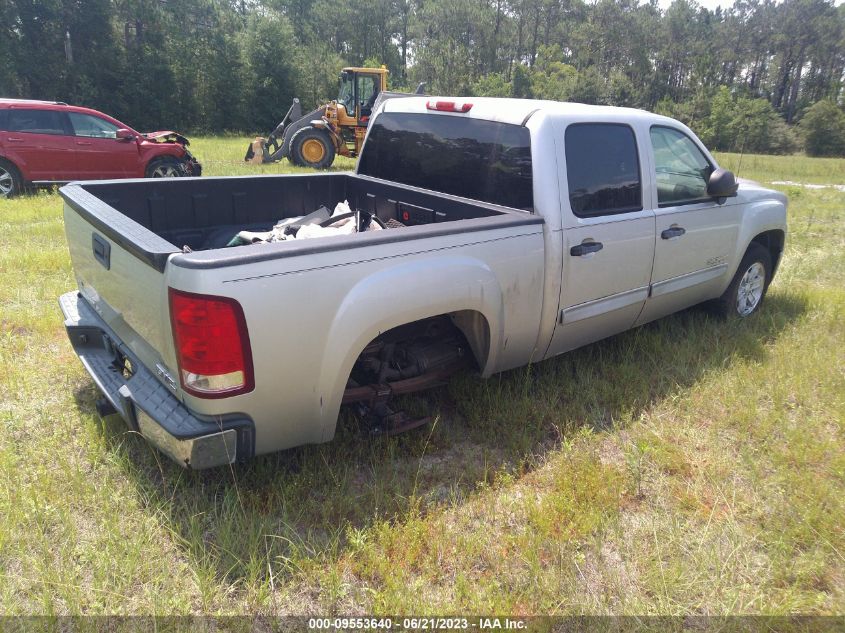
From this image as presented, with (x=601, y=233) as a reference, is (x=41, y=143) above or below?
above

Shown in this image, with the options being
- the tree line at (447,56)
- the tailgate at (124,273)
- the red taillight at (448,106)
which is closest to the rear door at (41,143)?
the tailgate at (124,273)

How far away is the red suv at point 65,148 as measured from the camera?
35.0ft

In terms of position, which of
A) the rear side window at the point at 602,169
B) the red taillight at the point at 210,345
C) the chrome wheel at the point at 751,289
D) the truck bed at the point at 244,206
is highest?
the rear side window at the point at 602,169

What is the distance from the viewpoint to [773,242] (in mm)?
5598

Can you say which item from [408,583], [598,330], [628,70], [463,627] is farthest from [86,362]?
[628,70]

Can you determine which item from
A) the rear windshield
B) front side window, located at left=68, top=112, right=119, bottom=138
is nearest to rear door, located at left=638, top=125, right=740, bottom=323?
the rear windshield

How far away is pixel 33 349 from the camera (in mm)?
4500

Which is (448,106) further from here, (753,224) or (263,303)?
(753,224)

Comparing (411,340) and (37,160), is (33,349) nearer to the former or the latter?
(411,340)

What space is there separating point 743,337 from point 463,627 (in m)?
3.84

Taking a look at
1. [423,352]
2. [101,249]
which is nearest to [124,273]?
[101,249]

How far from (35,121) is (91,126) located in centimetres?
90

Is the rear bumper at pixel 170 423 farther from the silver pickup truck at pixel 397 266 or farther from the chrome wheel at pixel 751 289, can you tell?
the chrome wheel at pixel 751 289

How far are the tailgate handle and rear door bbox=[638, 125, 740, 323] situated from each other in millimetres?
3420
